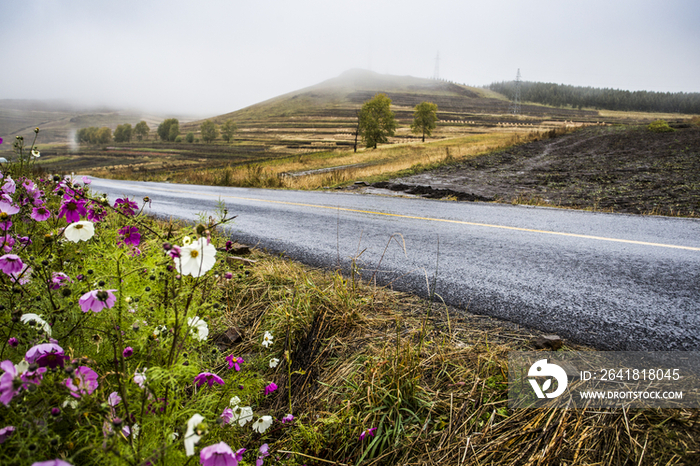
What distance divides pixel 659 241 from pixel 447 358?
4.35m

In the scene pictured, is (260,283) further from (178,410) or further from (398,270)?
(178,410)

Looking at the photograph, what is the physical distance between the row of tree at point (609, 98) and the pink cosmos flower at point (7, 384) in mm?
176450

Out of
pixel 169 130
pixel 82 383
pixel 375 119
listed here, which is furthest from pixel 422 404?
pixel 169 130

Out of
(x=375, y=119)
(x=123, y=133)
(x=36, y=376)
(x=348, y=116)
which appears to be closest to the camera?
(x=36, y=376)

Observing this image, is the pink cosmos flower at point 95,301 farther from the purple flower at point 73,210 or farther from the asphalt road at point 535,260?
the asphalt road at point 535,260

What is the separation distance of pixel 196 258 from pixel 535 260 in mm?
3725

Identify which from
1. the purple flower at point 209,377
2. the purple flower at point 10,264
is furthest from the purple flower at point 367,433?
the purple flower at point 10,264

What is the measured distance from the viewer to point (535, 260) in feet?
12.9

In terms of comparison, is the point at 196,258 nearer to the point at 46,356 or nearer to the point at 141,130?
the point at 46,356

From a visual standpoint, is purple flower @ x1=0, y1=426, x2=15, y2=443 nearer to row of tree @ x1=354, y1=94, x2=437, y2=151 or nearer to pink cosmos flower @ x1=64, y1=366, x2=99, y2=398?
pink cosmos flower @ x1=64, y1=366, x2=99, y2=398

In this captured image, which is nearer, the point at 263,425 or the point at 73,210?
the point at 263,425

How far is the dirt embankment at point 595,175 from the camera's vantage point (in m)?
9.46

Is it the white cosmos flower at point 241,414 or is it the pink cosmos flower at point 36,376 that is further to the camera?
the white cosmos flower at point 241,414

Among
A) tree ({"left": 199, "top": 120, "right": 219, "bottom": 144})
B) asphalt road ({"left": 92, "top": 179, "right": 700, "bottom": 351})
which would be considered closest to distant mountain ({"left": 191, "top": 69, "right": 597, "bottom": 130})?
tree ({"left": 199, "top": 120, "right": 219, "bottom": 144})
